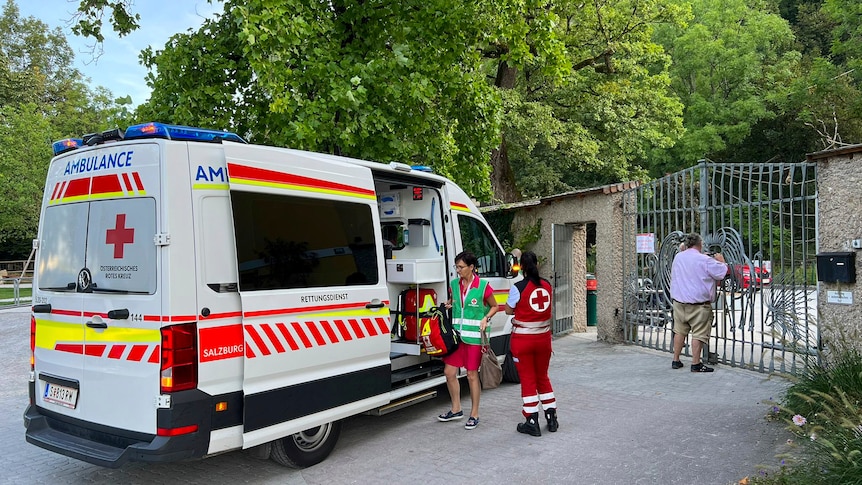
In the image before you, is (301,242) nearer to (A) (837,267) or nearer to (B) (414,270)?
(B) (414,270)

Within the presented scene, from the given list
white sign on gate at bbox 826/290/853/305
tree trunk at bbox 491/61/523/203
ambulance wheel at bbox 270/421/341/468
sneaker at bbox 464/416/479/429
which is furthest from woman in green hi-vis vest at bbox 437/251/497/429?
tree trunk at bbox 491/61/523/203

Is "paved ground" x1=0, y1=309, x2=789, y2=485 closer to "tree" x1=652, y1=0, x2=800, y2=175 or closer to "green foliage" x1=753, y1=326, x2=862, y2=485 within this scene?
"green foliage" x1=753, y1=326, x2=862, y2=485

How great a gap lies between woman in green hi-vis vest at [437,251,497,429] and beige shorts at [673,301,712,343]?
346cm

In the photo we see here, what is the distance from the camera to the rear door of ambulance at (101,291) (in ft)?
13.3

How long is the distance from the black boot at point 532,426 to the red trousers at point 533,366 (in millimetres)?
49

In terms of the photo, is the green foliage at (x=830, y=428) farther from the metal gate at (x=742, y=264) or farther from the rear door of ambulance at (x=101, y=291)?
the rear door of ambulance at (x=101, y=291)

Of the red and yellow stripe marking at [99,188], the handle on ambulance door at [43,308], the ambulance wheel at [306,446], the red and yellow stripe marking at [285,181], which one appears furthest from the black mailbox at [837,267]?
the handle on ambulance door at [43,308]

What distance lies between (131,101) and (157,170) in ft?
30.6

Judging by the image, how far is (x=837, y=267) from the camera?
625 cm

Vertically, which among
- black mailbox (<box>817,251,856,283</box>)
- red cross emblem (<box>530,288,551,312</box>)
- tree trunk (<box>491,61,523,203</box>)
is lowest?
red cross emblem (<box>530,288,551,312</box>)

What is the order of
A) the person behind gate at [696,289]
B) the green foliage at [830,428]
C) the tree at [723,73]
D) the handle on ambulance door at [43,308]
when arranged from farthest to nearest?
the tree at [723,73] → the person behind gate at [696,289] → the handle on ambulance door at [43,308] → the green foliage at [830,428]

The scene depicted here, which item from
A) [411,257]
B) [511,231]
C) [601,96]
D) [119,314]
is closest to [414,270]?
[411,257]

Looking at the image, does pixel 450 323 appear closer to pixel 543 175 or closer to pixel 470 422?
pixel 470 422

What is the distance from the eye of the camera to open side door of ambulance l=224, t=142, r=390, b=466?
439 centimetres
